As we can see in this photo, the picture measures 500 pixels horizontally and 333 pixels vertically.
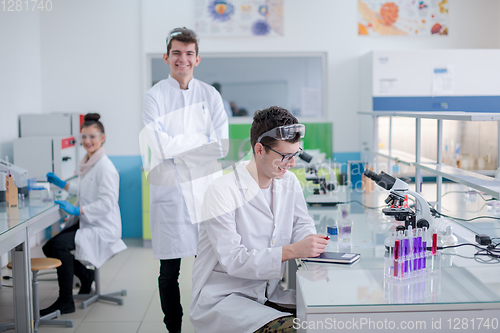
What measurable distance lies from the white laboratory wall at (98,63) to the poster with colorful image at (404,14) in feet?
7.88

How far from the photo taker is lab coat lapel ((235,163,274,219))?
1.83m

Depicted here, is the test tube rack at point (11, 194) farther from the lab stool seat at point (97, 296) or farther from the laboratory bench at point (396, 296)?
the laboratory bench at point (396, 296)

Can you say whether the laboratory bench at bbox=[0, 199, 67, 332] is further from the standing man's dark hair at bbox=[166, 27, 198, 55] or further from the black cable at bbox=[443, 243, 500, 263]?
the black cable at bbox=[443, 243, 500, 263]

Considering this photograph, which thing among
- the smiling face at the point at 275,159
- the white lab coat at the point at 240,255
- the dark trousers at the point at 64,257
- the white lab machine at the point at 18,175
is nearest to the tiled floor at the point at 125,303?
the dark trousers at the point at 64,257

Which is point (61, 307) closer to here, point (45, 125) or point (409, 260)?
point (45, 125)

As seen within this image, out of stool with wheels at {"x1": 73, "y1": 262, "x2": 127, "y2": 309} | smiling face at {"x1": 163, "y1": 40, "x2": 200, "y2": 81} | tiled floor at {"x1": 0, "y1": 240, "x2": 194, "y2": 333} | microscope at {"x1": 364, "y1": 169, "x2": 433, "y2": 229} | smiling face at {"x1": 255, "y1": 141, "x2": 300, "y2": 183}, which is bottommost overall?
tiled floor at {"x1": 0, "y1": 240, "x2": 194, "y2": 333}

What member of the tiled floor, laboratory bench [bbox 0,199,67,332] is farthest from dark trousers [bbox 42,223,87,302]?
laboratory bench [bbox 0,199,67,332]

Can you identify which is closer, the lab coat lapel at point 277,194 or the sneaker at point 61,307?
the lab coat lapel at point 277,194

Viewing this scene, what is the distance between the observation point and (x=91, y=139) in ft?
10.9

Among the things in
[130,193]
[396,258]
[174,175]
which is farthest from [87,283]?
[396,258]

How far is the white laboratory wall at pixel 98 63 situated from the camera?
5.02 m

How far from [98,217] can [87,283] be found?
0.56 meters

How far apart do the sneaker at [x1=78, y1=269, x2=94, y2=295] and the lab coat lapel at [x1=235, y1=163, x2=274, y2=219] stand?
78.2 inches

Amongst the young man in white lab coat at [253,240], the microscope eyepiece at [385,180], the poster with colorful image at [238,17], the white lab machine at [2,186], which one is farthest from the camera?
the poster with colorful image at [238,17]
